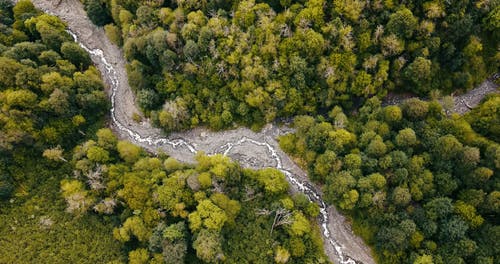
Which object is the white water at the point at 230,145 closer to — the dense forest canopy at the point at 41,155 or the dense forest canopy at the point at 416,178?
the dense forest canopy at the point at 416,178

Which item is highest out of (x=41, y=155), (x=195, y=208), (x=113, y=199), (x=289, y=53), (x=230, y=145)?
(x=289, y=53)

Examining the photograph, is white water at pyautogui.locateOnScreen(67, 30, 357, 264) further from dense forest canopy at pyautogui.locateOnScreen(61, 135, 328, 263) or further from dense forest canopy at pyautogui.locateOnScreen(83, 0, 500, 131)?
dense forest canopy at pyautogui.locateOnScreen(83, 0, 500, 131)

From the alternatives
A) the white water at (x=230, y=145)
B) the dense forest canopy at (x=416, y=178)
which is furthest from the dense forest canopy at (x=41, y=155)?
the dense forest canopy at (x=416, y=178)

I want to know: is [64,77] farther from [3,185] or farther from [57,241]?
[57,241]

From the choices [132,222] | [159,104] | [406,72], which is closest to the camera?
[132,222]

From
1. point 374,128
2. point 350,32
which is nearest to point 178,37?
point 350,32

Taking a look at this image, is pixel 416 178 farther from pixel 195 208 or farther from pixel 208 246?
pixel 195 208

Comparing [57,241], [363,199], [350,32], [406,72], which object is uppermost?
[350,32]

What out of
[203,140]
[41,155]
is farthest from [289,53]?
[41,155]
